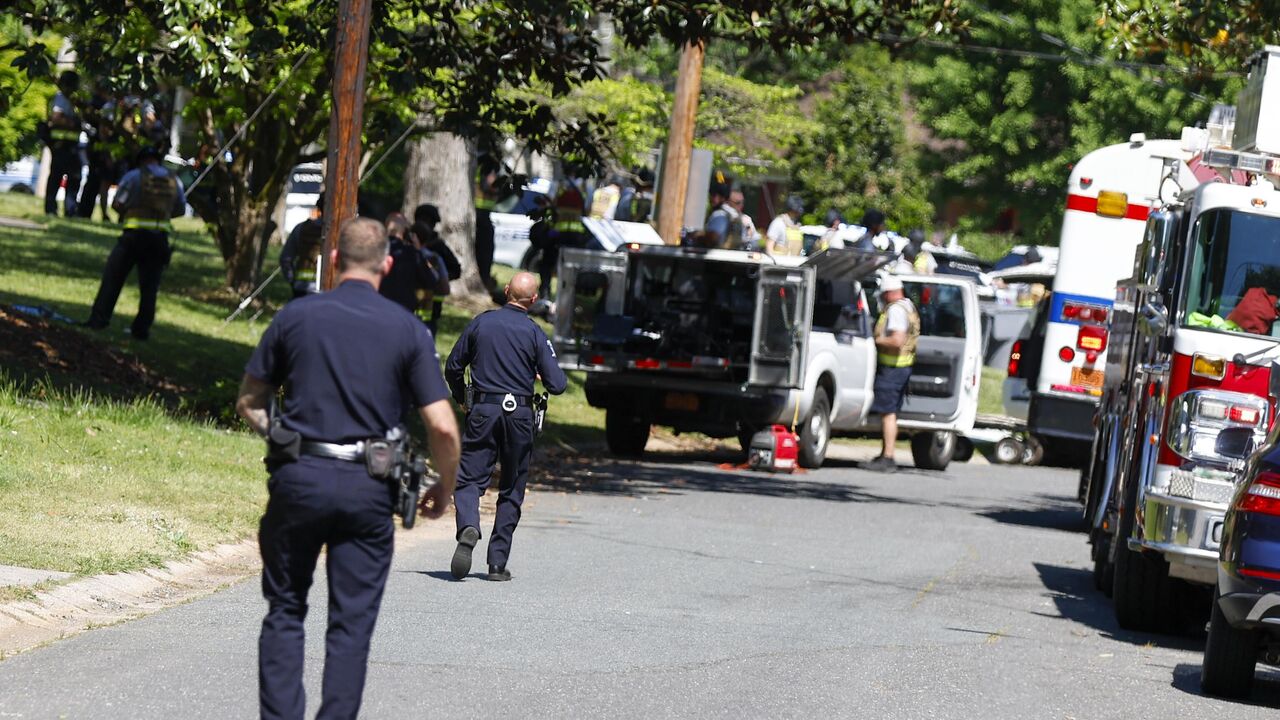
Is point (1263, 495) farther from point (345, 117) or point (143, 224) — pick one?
point (143, 224)

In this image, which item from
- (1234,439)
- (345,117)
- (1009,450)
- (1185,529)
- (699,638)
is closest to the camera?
(1234,439)

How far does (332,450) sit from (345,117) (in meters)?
8.02

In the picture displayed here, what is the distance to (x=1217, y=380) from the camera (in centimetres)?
1047

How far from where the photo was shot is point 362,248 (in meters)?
6.21

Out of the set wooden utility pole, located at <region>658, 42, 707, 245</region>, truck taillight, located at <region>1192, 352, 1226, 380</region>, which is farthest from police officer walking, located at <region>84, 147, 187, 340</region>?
truck taillight, located at <region>1192, 352, 1226, 380</region>

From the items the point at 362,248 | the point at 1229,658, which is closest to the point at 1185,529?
the point at 1229,658

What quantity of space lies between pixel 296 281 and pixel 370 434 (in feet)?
39.7

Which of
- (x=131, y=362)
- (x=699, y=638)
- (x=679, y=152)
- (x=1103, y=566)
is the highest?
(x=679, y=152)

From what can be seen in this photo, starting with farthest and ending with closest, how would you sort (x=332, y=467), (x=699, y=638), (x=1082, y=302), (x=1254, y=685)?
(x=1082, y=302) → (x=1254, y=685) → (x=699, y=638) → (x=332, y=467)

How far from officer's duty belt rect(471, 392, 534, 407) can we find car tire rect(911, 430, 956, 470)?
11716mm

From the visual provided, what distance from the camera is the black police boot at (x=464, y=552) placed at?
1081cm

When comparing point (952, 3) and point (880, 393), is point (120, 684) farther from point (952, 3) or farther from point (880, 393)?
point (880, 393)

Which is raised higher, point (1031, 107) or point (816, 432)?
point (1031, 107)

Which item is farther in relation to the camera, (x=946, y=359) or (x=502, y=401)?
(x=946, y=359)
